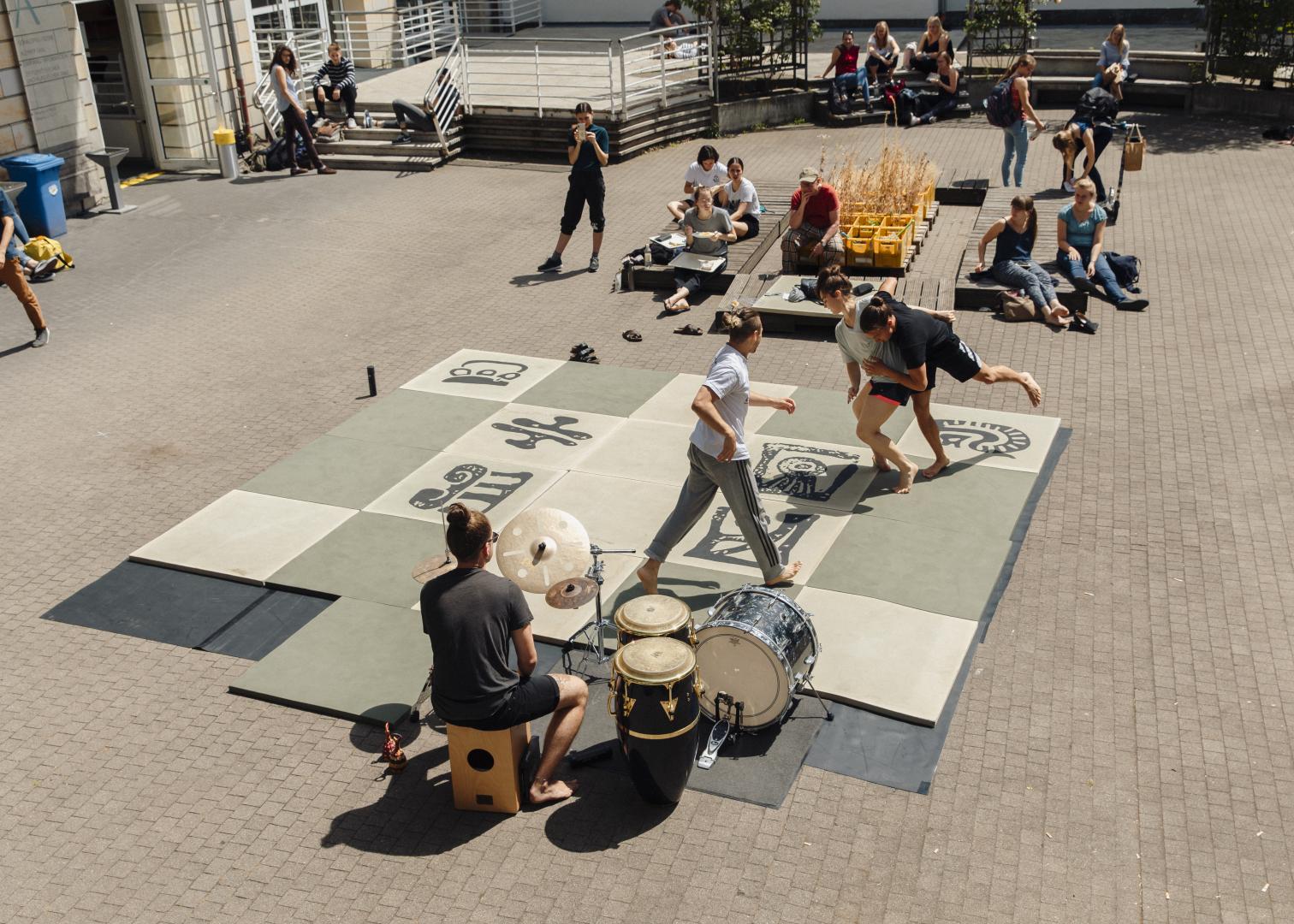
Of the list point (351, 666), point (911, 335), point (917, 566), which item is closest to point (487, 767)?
point (351, 666)

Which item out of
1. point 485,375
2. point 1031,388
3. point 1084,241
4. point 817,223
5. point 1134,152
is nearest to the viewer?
point 1031,388

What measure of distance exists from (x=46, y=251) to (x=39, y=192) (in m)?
1.92

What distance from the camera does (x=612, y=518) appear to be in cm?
948

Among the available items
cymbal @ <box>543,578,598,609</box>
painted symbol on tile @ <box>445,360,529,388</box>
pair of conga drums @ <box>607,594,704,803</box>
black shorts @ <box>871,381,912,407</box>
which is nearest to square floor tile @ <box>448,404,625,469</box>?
painted symbol on tile @ <box>445,360,529,388</box>

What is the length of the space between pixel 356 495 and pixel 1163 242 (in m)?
11.0

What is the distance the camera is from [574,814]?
21.7ft

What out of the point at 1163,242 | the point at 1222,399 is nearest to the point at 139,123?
the point at 1163,242

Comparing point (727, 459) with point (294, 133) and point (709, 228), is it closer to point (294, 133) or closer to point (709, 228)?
point (709, 228)

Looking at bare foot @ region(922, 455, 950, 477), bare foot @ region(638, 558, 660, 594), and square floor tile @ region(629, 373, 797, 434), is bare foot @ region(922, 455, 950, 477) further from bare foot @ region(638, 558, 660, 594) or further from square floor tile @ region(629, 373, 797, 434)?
bare foot @ region(638, 558, 660, 594)

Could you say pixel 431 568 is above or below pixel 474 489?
above

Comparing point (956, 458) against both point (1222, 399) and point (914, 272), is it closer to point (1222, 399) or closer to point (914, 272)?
point (1222, 399)

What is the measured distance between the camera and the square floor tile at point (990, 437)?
10.3 metres

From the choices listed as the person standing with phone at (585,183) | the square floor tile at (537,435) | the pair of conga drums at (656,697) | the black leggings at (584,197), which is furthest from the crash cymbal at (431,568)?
the black leggings at (584,197)

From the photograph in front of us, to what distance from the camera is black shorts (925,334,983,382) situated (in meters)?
9.62
